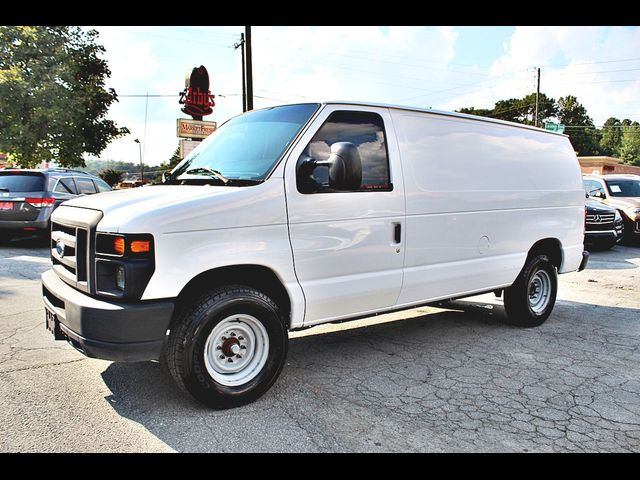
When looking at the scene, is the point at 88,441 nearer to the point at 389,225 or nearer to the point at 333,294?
the point at 333,294

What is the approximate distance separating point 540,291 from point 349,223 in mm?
3297

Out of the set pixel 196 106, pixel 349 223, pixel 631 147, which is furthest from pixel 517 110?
pixel 349 223

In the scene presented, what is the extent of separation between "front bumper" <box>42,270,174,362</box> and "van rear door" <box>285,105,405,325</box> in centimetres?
108

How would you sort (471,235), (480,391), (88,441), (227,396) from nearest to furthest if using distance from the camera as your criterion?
(88,441)
(227,396)
(480,391)
(471,235)

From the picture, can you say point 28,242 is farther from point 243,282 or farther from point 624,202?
point 624,202

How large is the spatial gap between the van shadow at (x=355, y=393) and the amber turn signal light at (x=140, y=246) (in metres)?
1.16

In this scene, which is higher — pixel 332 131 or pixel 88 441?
pixel 332 131

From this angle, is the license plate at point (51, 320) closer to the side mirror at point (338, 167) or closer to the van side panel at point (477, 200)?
the side mirror at point (338, 167)

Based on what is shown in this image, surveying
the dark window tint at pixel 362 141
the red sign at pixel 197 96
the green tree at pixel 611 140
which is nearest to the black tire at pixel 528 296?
the dark window tint at pixel 362 141

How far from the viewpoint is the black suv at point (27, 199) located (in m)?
10.7

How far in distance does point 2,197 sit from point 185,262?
946 cm

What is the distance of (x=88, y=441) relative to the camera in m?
3.08
